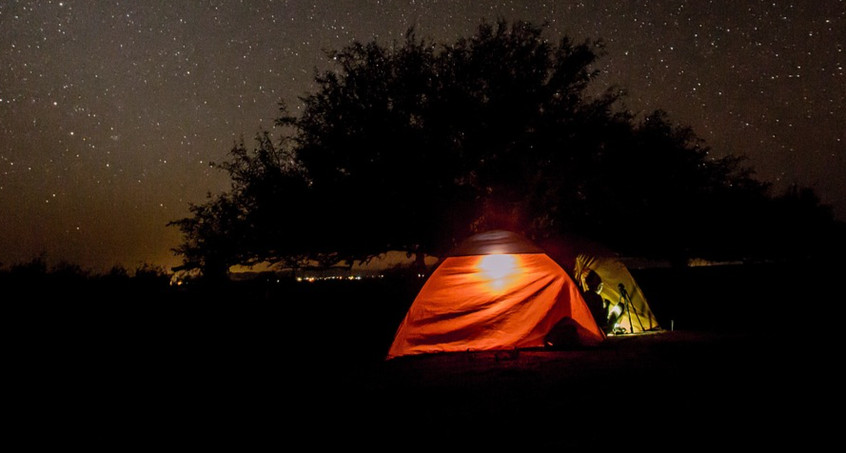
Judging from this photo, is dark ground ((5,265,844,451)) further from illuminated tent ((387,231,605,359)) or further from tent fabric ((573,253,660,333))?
tent fabric ((573,253,660,333))

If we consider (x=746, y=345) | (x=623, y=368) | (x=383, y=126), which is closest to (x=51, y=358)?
(x=623, y=368)

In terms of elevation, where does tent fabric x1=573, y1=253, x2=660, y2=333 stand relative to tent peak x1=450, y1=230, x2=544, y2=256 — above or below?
below

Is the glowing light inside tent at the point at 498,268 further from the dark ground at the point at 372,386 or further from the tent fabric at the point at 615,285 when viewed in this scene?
the tent fabric at the point at 615,285

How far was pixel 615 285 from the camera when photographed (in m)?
12.0

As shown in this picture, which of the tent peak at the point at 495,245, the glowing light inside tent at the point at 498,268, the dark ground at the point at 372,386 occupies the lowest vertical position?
the dark ground at the point at 372,386

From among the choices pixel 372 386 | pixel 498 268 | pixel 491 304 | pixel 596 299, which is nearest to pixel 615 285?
pixel 596 299

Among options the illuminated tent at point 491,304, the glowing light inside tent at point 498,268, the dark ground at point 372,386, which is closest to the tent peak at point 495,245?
the illuminated tent at point 491,304

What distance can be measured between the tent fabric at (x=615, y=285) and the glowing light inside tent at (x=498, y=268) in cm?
308

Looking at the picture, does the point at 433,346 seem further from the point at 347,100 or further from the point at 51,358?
the point at 347,100

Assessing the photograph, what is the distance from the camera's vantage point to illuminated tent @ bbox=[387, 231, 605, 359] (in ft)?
30.3

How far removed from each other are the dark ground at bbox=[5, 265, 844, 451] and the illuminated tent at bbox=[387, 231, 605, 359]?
1.69 feet

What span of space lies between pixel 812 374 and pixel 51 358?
30.7 ft

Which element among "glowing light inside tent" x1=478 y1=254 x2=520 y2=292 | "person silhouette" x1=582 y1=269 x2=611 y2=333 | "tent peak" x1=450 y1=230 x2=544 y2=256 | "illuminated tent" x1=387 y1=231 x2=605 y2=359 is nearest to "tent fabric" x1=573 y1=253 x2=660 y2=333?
"person silhouette" x1=582 y1=269 x2=611 y2=333

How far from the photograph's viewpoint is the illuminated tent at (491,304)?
364 inches
